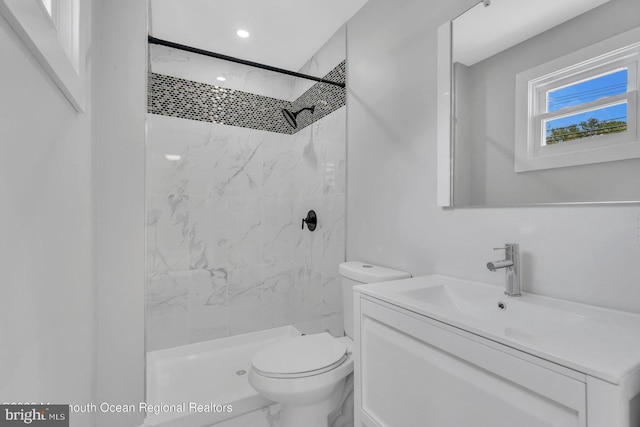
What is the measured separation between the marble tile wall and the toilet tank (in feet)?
1.14

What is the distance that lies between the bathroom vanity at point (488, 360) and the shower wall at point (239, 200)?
37.6 inches

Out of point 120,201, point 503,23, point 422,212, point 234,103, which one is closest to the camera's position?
point 503,23

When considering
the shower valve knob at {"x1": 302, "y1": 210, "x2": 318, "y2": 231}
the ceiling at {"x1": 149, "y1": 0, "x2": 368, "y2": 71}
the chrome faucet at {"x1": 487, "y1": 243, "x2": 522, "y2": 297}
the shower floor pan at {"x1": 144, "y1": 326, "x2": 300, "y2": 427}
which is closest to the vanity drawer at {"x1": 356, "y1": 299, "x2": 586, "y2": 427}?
the chrome faucet at {"x1": 487, "y1": 243, "x2": 522, "y2": 297}

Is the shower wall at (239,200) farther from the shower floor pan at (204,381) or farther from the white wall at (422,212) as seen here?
the white wall at (422,212)

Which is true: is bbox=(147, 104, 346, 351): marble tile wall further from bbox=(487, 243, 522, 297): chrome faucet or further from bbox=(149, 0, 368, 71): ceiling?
bbox=(487, 243, 522, 297): chrome faucet

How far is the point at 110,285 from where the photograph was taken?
126 centimetres

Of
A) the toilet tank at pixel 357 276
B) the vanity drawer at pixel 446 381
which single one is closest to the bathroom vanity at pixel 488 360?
the vanity drawer at pixel 446 381

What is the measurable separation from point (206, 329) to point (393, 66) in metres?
2.35

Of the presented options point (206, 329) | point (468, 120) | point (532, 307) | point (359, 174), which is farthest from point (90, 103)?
point (206, 329)

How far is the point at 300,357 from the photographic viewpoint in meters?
1.43

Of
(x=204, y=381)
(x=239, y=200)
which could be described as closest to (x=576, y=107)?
(x=239, y=200)

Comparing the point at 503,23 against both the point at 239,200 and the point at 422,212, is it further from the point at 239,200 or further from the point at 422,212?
the point at 239,200

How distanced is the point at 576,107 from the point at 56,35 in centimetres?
142

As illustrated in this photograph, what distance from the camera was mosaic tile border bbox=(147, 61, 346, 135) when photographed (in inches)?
88.2
